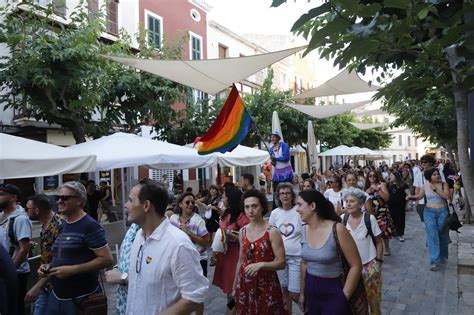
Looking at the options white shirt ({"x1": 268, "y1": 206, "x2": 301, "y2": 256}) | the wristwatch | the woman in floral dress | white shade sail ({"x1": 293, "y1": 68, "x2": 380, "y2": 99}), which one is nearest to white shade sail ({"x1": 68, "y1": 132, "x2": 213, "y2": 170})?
white shade sail ({"x1": 293, "y1": 68, "x2": 380, "y2": 99})

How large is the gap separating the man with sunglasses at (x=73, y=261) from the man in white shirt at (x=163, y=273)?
3.11 feet

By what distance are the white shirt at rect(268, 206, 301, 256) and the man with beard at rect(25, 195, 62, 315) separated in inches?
89.3

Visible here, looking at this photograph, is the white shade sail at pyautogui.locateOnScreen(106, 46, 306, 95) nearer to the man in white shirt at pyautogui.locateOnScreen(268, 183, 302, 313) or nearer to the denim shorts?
the man in white shirt at pyautogui.locateOnScreen(268, 183, 302, 313)

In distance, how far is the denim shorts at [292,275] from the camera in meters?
4.24

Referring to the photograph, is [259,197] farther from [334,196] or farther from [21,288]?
[334,196]

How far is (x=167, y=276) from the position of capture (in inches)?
89.9

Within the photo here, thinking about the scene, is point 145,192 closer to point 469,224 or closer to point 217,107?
point 469,224

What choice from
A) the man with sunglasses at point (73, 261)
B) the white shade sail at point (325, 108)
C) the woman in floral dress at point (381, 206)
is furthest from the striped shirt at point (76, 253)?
the white shade sail at point (325, 108)

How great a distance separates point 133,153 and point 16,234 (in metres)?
4.06

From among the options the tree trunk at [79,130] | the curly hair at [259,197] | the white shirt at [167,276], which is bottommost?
the white shirt at [167,276]

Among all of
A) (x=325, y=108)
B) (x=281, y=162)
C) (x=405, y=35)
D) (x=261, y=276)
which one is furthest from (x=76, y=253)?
(x=325, y=108)

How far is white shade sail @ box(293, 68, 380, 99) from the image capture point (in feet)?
30.9

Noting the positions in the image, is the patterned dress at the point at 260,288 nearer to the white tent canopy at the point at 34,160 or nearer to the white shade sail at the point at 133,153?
the white tent canopy at the point at 34,160

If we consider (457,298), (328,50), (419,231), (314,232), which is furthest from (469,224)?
(328,50)
